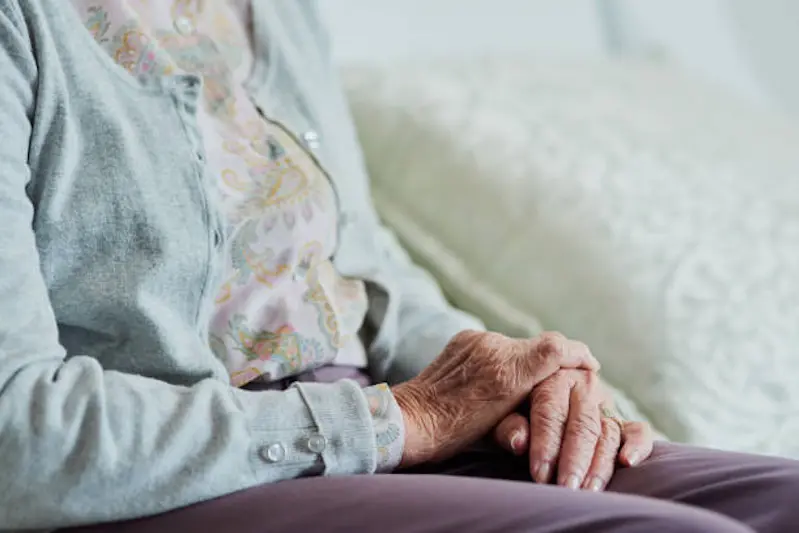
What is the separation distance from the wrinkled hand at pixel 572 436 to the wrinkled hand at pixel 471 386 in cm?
2

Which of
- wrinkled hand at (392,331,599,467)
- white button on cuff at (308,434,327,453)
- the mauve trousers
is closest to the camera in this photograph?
the mauve trousers

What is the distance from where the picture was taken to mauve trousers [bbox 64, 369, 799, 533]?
660mm

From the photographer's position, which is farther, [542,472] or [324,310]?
[324,310]

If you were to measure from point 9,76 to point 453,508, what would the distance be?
45 centimetres

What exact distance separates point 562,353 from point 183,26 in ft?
1.58

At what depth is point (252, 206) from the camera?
3.12 feet

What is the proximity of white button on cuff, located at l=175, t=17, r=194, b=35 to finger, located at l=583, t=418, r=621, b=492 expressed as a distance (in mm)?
541

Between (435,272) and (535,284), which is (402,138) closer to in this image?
(435,272)

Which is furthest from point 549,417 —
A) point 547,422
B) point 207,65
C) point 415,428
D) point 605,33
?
point 605,33

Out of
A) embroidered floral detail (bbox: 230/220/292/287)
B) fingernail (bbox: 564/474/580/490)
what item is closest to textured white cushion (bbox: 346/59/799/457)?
fingernail (bbox: 564/474/580/490)

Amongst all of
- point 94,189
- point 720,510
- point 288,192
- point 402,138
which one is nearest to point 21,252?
point 94,189

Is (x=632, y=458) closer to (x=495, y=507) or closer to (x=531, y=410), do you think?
(x=531, y=410)

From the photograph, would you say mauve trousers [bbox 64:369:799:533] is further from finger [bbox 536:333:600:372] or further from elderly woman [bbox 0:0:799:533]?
finger [bbox 536:333:600:372]

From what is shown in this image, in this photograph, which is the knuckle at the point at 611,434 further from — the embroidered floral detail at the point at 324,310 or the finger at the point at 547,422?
the embroidered floral detail at the point at 324,310
